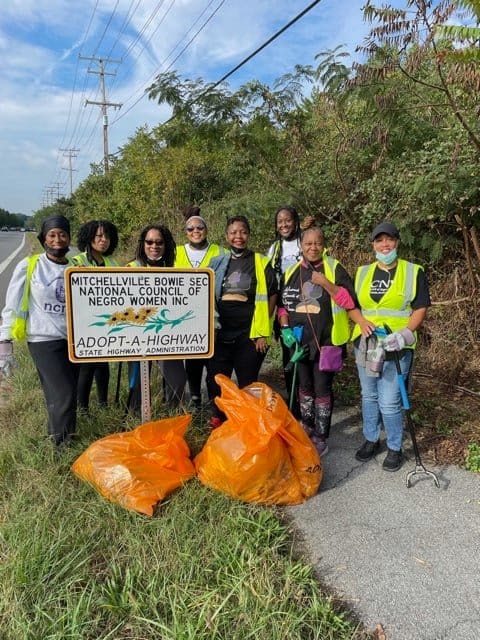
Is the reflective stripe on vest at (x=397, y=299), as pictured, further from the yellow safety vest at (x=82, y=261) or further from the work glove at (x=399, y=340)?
the yellow safety vest at (x=82, y=261)

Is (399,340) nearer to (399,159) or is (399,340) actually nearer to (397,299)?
(397,299)

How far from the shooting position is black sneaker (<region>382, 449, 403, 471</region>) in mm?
3227

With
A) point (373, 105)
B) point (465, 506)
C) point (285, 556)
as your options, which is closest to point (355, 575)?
point (285, 556)

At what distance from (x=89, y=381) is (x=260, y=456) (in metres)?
1.92

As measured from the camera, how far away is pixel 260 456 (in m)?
2.62

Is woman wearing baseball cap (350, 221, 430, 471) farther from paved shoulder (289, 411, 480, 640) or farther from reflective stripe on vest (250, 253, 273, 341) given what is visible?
reflective stripe on vest (250, 253, 273, 341)

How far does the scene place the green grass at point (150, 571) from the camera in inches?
75.4

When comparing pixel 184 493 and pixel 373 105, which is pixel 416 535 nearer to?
pixel 184 493

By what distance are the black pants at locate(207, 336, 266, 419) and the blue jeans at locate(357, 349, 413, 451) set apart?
0.84 meters

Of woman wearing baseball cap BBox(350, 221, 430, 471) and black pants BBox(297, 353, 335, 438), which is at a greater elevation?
woman wearing baseball cap BBox(350, 221, 430, 471)

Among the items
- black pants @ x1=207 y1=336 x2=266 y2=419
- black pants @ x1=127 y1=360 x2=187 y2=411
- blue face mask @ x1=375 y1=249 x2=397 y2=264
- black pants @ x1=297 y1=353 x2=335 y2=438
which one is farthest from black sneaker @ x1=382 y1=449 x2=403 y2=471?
black pants @ x1=127 y1=360 x2=187 y2=411

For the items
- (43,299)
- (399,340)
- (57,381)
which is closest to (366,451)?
(399,340)

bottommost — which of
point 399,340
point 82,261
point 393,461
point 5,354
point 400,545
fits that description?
point 400,545

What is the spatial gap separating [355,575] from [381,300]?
1659mm
